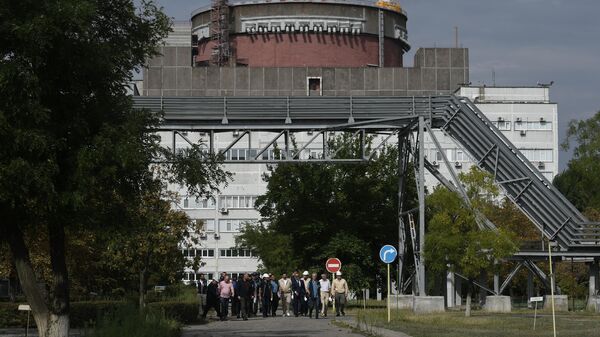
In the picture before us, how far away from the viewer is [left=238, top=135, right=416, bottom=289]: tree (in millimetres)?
59969

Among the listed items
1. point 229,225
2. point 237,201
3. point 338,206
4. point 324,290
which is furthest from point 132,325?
point 229,225

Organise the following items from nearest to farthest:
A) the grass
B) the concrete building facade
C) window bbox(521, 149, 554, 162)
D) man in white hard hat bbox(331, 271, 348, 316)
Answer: the grass < man in white hard hat bbox(331, 271, 348, 316) < the concrete building facade < window bbox(521, 149, 554, 162)

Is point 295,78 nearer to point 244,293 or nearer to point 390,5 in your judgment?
point 390,5

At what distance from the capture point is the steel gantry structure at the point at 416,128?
44.7 metres

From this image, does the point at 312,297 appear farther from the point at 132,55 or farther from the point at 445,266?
the point at 132,55

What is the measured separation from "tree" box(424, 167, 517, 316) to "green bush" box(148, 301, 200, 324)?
9452mm

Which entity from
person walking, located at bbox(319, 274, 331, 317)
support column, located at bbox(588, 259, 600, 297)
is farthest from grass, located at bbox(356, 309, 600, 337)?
support column, located at bbox(588, 259, 600, 297)

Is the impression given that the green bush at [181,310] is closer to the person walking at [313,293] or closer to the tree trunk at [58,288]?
the person walking at [313,293]

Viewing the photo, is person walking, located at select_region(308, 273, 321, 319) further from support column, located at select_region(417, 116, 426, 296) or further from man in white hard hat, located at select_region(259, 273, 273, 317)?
support column, located at select_region(417, 116, 426, 296)

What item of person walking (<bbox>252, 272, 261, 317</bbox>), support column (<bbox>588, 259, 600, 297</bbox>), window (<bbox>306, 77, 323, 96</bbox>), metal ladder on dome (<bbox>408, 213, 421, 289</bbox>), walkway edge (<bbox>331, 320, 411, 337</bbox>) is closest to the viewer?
walkway edge (<bbox>331, 320, 411, 337</bbox>)

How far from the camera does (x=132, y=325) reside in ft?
70.8

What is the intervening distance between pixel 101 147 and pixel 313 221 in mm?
42035

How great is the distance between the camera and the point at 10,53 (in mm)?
18234

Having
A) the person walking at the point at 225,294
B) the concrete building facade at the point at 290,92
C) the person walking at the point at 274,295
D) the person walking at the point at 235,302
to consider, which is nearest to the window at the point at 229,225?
the concrete building facade at the point at 290,92
